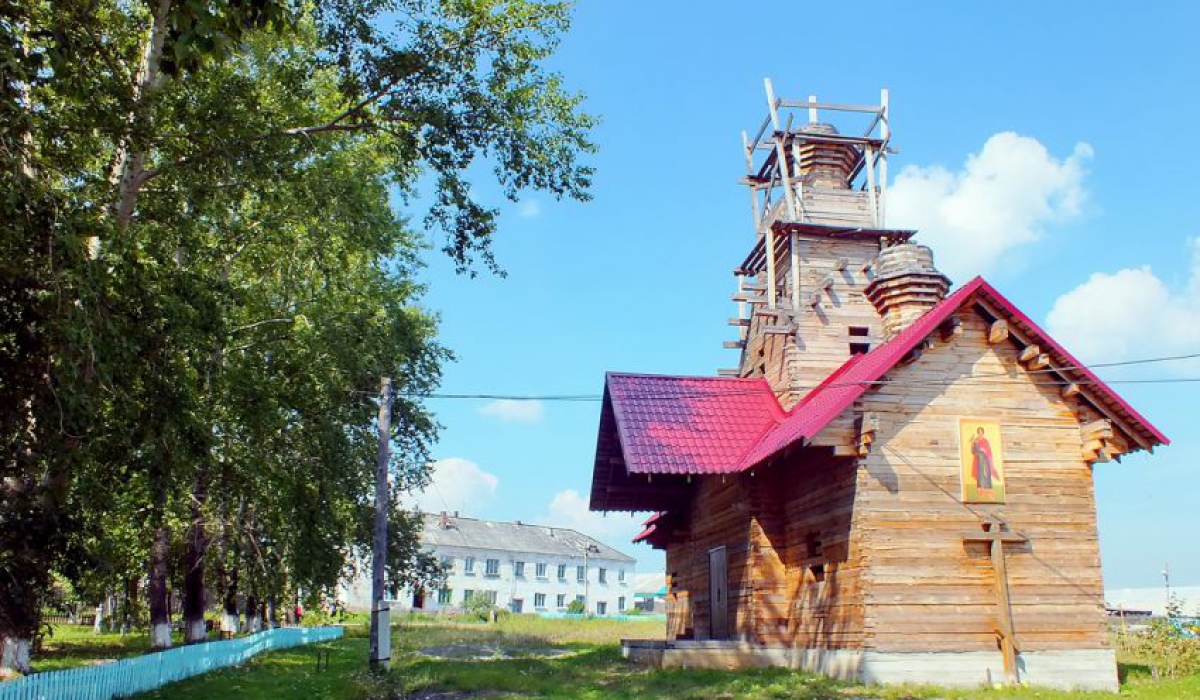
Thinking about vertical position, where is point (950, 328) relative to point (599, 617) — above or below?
above

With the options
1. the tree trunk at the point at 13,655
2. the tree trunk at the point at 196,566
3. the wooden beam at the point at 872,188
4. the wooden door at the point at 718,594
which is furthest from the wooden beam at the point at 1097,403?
the tree trunk at the point at 196,566

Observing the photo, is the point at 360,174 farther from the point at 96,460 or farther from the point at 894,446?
the point at 894,446

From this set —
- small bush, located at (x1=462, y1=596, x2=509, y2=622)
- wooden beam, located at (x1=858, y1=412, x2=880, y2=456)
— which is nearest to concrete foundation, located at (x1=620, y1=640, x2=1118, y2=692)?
wooden beam, located at (x1=858, y1=412, x2=880, y2=456)

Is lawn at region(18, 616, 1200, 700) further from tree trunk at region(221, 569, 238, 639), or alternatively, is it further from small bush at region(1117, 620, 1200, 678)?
tree trunk at region(221, 569, 238, 639)

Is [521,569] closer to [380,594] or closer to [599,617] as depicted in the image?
[599,617]

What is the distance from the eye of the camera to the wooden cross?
54.4 ft

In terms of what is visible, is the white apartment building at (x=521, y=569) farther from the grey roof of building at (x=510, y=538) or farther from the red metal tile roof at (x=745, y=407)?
the red metal tile roof at (x=745, y=407)

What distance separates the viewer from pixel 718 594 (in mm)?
23125

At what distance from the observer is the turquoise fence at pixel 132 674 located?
1395 centimetres

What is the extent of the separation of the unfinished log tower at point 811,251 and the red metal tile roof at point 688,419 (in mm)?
1055

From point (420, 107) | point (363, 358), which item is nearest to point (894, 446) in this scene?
point (420, 107)

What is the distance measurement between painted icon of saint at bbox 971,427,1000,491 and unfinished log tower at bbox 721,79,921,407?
229 inches

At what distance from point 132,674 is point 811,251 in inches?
742

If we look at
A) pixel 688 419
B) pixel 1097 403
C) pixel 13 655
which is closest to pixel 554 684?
pixel 688 419
